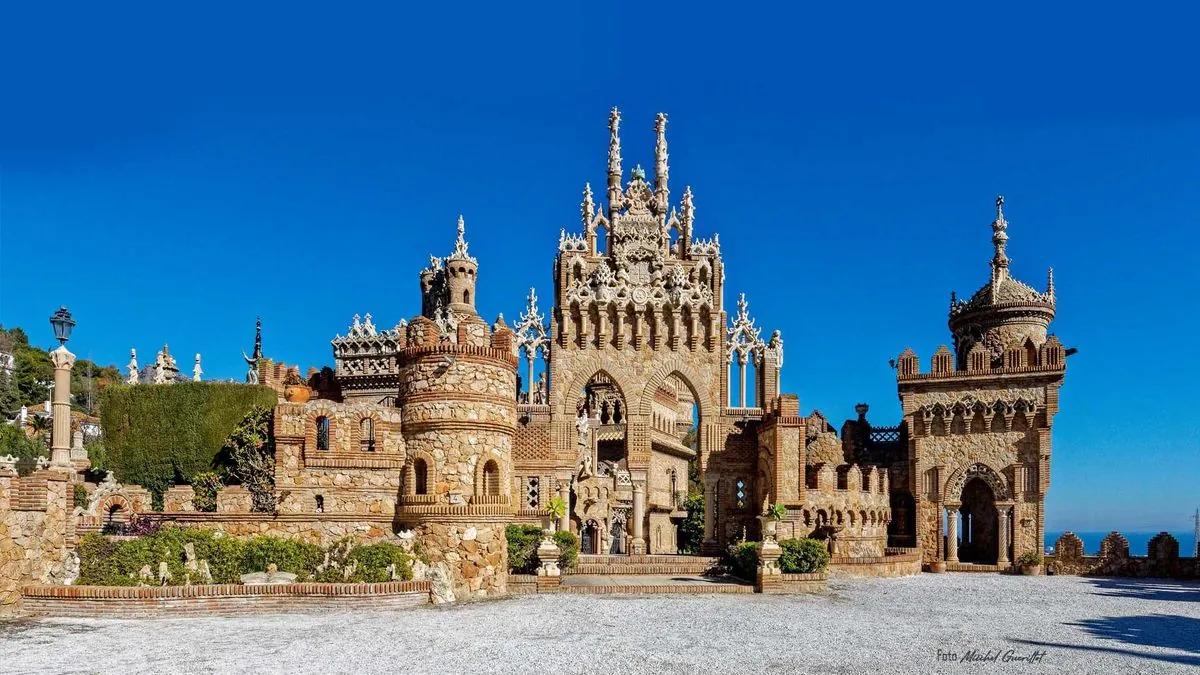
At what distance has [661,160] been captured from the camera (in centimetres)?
3703

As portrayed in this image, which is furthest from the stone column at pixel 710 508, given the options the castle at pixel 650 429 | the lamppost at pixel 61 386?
the lamppost at pixel 61 386

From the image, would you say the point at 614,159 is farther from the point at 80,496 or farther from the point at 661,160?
the point at 80,496

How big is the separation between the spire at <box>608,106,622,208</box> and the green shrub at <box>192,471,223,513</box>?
50.8ft

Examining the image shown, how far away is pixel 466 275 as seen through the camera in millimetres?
46375

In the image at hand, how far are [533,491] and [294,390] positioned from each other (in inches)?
349

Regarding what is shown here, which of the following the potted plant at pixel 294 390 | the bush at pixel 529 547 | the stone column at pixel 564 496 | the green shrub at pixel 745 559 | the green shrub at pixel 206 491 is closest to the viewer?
the bush at pixel 529 547

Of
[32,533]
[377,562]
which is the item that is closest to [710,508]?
[377,562]

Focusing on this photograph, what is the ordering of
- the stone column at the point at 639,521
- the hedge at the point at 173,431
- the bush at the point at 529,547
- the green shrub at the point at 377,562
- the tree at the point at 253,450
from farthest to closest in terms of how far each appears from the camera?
the hedge at the point at 173,431 → the stone column at the point at 639,521 → the tree at the point at 253,450 → the bush at the point at 529,547 → the green shrub at the point at 377,562

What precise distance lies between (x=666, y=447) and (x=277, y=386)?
18603mm

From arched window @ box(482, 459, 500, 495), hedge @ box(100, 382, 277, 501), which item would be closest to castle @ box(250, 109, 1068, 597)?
arched window @ box(482, 459, 500, 495)

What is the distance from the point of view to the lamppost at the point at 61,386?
23797 millimetres

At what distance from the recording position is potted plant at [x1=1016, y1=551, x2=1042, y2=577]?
3514cm

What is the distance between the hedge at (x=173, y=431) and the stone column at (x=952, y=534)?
80.8ft

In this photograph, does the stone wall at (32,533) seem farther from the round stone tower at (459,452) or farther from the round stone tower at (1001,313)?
the round stone tower at (1001,313)
